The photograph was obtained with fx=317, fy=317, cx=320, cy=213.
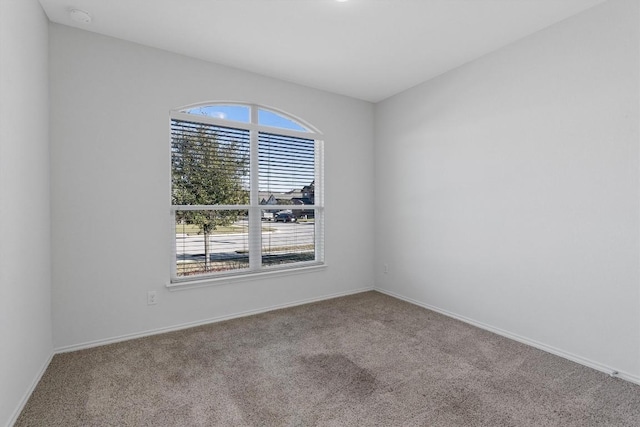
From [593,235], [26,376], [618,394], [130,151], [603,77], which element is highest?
[603,77]

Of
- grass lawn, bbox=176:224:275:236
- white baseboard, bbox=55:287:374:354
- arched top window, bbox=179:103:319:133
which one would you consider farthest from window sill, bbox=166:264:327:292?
arched top window, bbox=179:103:319:133

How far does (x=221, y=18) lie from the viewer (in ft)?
8.11

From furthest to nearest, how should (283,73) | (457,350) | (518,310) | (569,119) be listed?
(283,73) → (518,310) → (457,350) → (569,119)

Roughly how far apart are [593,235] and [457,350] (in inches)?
52.9

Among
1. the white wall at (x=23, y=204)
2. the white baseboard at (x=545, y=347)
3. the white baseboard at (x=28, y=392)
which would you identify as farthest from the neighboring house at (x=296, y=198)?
the white baseboard at (x=28, y=392)

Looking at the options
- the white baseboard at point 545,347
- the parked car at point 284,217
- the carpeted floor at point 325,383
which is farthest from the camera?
the parked car at point 284,217

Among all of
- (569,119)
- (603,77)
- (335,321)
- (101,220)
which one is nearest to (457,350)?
(335,321)

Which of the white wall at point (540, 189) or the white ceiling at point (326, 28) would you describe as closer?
the white wall at point (540, 189)

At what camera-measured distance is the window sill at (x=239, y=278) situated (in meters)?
3.09

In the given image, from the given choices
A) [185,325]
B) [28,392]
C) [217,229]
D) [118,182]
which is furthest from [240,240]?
[28,392]

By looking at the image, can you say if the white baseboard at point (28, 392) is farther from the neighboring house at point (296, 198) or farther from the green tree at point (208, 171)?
the neighboring house at point (296, 198)

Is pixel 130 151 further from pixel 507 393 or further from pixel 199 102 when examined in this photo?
pixel 507 393

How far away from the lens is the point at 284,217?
3.84 meters

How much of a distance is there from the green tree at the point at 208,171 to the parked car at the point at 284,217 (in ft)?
1.46
